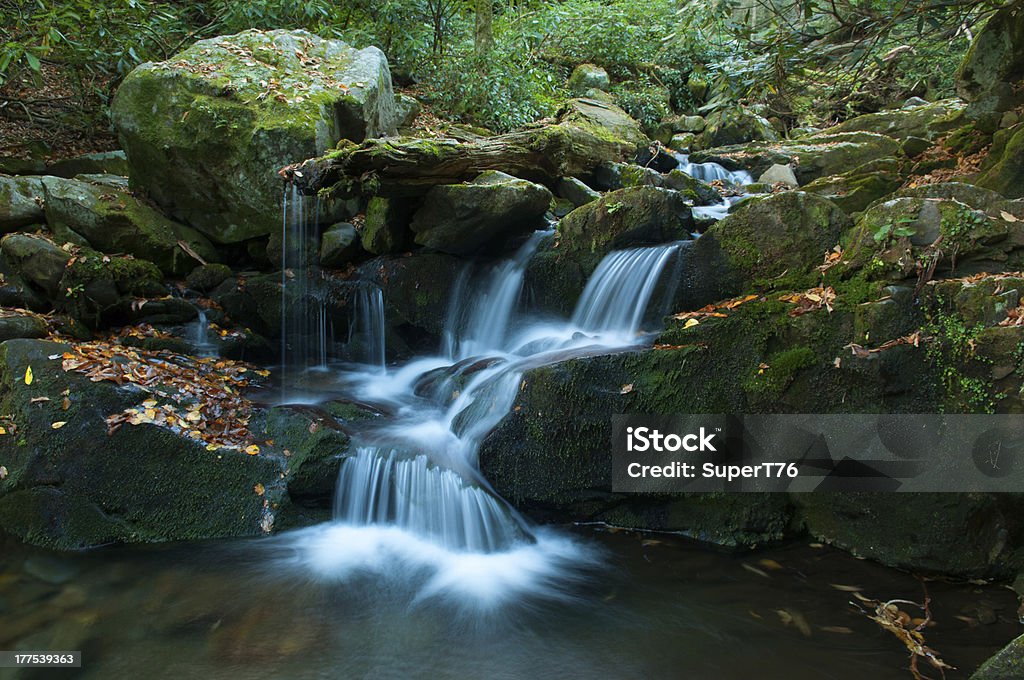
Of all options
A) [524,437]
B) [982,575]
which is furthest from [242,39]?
[982,575]

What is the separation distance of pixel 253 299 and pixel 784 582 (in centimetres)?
713

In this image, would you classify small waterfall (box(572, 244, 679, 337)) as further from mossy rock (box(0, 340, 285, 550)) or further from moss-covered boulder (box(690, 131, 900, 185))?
moss-covered boulder (box(690, 131, 900, 185))

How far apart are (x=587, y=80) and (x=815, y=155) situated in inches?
250

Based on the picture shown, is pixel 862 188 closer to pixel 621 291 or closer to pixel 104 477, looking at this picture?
pixel 621 291

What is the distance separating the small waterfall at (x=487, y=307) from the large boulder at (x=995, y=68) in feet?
16.2

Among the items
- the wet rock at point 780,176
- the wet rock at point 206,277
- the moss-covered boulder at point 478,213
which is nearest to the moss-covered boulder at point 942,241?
the moss-covered boulder at point 478,213

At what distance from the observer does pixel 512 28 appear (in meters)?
13.9

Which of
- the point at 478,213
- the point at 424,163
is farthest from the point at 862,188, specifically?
the point at 424,163

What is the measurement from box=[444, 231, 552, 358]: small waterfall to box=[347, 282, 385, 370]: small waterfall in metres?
0.91

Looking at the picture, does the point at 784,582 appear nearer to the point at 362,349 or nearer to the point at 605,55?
the point at 362,349

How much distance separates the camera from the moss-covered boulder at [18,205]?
7980 mm

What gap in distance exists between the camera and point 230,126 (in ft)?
26.9

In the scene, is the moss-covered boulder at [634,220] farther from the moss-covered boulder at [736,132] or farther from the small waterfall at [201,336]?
the moss-covered boulder at [736,132]

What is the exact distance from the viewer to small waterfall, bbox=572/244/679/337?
6.53 meters
